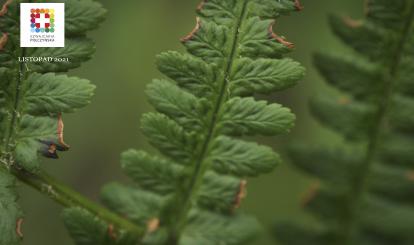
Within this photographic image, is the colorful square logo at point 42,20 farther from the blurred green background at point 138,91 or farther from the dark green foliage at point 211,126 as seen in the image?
the blurred green background at point 138,91

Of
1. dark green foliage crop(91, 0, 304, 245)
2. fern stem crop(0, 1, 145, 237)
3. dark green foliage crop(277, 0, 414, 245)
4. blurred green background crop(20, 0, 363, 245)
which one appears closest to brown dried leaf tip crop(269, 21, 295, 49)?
dark green foliage crop(91, 0, 304, 245)

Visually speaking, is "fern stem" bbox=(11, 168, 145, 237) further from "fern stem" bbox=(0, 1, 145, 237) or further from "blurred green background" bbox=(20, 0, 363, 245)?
"blurred green background" bbox=(20, 0, 363, 245)

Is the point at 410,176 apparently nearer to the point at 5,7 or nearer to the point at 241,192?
the point at 241,192

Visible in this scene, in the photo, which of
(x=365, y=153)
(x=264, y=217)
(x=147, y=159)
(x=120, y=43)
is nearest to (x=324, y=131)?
(x=264, y=217)

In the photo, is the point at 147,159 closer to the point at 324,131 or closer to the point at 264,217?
the point at 264,217

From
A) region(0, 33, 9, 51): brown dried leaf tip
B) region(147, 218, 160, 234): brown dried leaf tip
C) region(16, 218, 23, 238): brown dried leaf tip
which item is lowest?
region(147, 218, 160, 234): brown dried leaf tip

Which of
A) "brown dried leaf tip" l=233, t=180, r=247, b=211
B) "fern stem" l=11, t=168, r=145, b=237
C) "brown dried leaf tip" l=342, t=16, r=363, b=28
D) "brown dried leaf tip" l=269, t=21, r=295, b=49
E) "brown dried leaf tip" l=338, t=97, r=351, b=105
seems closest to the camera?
"brown dried leaf tip" l=269, t=21, r=295, b=49

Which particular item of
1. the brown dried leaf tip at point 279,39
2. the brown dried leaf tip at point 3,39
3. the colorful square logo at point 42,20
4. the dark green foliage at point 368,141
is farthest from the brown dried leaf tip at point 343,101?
the brown dried leaf tip at point 3,39
